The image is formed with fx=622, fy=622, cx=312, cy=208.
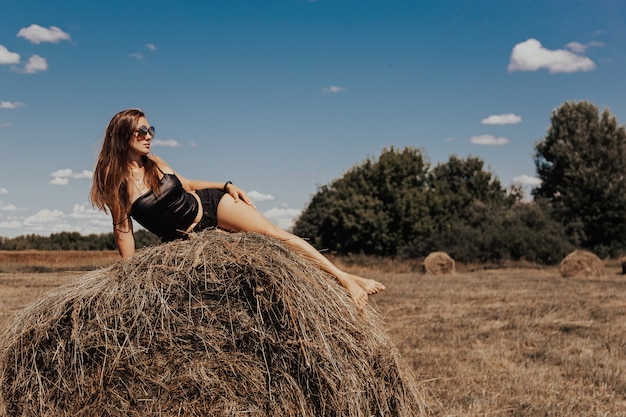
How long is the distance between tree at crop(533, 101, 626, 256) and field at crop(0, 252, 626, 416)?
1006 inches

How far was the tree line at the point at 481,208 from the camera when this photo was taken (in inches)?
1344

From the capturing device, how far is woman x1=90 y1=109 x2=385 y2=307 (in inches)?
177

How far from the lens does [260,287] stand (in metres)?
3.85

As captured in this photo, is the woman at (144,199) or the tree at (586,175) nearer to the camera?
the woman at (144,199)

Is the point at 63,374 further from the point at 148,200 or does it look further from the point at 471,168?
the point at 471,168

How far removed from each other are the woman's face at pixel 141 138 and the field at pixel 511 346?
3.22 ft

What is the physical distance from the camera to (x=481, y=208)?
42812 mm

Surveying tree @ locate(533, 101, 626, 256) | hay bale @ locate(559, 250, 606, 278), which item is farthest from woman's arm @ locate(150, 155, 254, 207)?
tree @ locate(533, 101, 626, 256)

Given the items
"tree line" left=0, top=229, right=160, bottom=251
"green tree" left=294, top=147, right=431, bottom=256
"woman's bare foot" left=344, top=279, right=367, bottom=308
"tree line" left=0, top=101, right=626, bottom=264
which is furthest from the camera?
"green tree" left=294, top=147, right=431, bottom=256

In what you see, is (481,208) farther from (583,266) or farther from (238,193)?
(238,193)

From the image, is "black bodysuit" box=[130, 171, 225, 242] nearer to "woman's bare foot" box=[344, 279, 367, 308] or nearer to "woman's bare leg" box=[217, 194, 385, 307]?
"woman's bare leg" box=[217, 194, 385, 307]

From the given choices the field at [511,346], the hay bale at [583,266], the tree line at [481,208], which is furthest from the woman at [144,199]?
the tree line at [481,208]

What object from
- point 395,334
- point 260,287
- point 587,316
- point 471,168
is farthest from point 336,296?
point 471,168

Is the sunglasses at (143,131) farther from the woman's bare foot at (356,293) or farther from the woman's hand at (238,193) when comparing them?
the woman's bare foot at (356,293)
